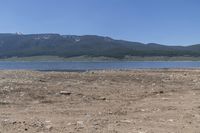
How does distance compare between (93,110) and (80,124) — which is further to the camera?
(93,110)

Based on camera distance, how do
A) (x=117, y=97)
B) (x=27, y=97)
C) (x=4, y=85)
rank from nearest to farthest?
(x=27, y=97), (x=117, y=97), (x=4, y=85)

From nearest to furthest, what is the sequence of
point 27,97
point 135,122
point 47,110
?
point 135,122 → point 47,110 → point 27,97

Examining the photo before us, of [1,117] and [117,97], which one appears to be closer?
[1,117]

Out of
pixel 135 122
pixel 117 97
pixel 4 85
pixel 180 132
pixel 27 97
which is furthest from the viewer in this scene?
pixel 4 85

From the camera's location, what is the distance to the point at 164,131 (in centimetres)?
1252

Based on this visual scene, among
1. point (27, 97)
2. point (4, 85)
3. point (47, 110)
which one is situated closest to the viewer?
point (47, 110)

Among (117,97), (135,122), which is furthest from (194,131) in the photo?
(117,97)

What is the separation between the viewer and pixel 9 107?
1702 cm

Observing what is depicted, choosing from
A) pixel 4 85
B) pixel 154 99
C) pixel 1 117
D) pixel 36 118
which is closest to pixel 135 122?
pixel 36 118

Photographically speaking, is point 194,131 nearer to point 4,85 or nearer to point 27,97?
point 27,97

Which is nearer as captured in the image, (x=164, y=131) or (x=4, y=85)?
(x=164, y=131)

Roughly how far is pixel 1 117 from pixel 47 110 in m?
2.18

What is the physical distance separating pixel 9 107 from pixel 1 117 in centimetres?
261

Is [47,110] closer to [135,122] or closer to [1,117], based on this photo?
[1,117]
